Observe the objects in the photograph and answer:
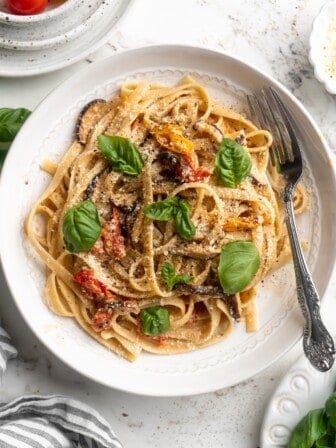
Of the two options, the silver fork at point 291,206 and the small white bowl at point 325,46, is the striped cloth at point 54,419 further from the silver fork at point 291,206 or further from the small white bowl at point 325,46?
the small white bowl at point 325,46

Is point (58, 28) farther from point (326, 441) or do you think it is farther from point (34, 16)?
point (326, 441)

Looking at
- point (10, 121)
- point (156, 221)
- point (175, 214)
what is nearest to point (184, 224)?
point (175, 214)

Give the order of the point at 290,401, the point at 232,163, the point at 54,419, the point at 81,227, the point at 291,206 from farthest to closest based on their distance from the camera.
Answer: the point at 290,401 < the point at 54,419 < the point at 291,206 < the point at 232,163 < the point at 81,227

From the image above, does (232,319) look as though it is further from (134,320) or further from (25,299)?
(25,299)

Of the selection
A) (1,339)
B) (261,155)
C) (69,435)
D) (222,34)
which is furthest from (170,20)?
(69,435)

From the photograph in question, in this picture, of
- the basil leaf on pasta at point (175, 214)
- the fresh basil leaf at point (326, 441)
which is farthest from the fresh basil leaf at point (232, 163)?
the fresh basil leaf at point (326, 441)

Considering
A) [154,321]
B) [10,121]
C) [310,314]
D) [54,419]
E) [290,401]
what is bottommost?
[54,419]
